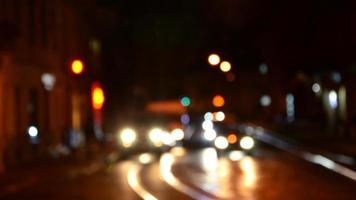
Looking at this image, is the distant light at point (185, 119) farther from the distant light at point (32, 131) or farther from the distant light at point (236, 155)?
the distant light at point (32, 131)

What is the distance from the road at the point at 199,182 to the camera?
18.6 m

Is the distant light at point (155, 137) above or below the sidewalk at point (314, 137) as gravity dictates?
above

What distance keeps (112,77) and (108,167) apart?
32992mm

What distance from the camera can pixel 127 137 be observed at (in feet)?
131

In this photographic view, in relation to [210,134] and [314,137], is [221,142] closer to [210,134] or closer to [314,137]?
[210,134]

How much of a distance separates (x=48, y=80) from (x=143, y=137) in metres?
5.68

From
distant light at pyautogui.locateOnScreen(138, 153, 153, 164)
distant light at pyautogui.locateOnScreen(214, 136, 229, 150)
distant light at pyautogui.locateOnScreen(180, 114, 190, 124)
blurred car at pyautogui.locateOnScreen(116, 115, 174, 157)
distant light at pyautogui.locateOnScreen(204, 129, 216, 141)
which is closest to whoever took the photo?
distant light at pyautogui.locateOnScreen(138, 153, 153, 164)

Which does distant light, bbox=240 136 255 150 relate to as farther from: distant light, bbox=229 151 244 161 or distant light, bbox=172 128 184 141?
distant light, bbox=172 128 184 141

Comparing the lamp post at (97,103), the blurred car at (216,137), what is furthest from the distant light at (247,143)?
the lamp post at (97,103)

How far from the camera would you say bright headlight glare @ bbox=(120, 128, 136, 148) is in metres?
39.8

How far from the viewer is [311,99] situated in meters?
69.2

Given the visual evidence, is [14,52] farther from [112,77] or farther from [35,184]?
[112,77]

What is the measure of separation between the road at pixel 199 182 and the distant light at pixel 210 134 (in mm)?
5613

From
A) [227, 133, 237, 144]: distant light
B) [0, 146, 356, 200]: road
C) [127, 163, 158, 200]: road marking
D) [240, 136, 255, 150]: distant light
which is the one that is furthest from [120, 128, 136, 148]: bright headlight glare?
[127, 163, 158, 200]: road marking
